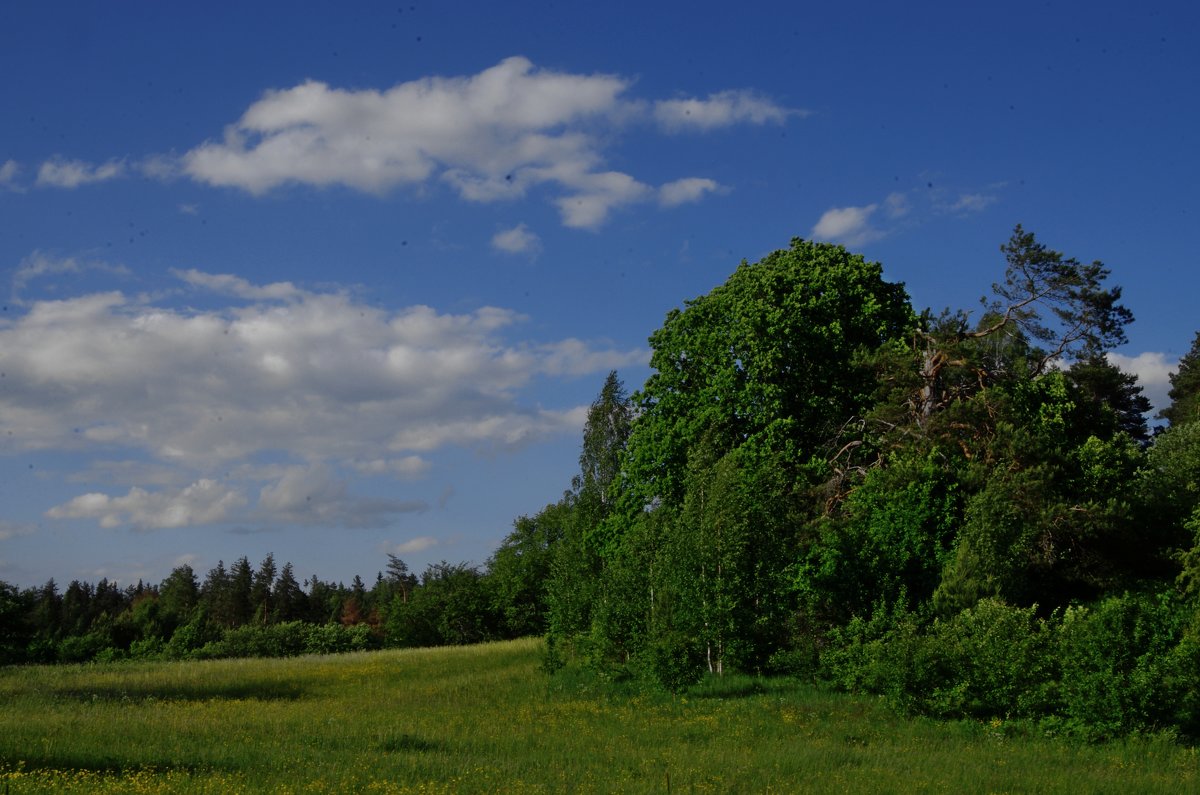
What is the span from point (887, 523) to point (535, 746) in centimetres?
1522

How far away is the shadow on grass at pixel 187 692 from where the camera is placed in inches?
1224

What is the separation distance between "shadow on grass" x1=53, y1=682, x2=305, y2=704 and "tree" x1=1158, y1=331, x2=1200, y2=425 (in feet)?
192

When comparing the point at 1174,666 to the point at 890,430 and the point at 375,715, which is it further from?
the point at 375,715

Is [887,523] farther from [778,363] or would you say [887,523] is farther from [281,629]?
[281,629]

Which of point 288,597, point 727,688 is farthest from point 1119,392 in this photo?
point 288,597

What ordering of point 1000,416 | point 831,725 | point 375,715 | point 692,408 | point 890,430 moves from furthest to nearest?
point 692,408 → point 890,430 → point 1000,416 → point 375,715 → point 831,725

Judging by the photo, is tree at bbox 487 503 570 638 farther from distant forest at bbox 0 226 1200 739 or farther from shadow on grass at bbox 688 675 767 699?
shadow on grass at bbox 688 675 767 699

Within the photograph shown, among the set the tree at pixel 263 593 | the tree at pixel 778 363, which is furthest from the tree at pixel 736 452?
the tree at pixel 263 593

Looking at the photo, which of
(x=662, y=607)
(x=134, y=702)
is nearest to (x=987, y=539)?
(x=662, y=607)

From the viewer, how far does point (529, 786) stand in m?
16.5

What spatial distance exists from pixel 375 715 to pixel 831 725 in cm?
1198

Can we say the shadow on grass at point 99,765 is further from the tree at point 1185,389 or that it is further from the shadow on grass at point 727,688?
the tree at point 1185,389

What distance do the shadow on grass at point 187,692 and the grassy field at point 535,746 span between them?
25cm

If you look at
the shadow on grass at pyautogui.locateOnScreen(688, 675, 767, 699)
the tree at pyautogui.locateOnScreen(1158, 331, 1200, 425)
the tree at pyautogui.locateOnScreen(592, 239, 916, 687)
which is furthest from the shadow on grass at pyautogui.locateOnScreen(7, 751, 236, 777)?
the tree at pyautogui.locateOnScreen(1158, 331, 1200, 425)
